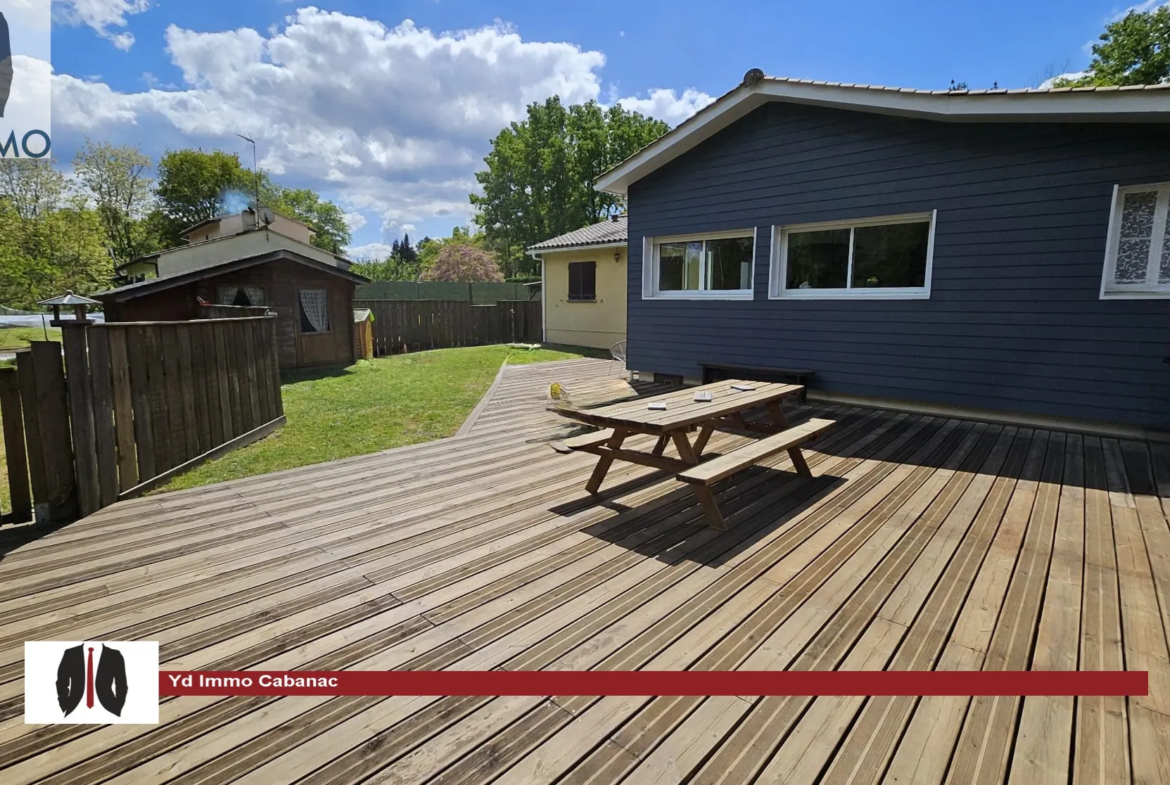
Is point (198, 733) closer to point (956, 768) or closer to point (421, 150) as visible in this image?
point (956, 768)

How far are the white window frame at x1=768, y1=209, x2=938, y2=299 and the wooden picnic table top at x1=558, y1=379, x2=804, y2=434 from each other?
281cm

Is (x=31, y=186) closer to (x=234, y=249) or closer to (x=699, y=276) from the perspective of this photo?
(x=234, y=249)

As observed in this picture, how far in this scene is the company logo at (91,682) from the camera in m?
1.76

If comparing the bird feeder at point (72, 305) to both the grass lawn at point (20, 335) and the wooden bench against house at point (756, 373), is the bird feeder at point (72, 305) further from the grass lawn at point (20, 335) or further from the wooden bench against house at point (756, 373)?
the grass lawn at point (20, 335)

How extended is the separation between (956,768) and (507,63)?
2123cm

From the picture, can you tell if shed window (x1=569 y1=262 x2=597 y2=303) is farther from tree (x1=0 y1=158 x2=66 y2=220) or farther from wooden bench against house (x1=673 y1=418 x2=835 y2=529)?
tree (x1=0 y1=158 x2=66 y2=220)

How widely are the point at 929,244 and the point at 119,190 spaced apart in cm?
4132

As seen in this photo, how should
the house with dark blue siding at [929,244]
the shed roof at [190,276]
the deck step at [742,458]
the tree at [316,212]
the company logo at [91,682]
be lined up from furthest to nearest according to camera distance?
the tree at [316,212] < the shed roof at [190,276] < the house with dark blue siding at [929,244] < the deck step at [742,458] < the company logo at [91,682]

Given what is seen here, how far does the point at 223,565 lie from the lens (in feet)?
9.09

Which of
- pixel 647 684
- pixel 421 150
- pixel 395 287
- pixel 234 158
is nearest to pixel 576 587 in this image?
pixel 647 684

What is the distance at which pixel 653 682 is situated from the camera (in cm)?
189

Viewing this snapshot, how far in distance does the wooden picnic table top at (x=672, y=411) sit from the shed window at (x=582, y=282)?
10.1 m

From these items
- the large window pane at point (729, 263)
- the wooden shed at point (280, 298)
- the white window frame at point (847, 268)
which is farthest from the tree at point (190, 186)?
the white window frame at point (847, 268)

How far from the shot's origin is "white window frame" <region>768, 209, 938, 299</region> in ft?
20.1
